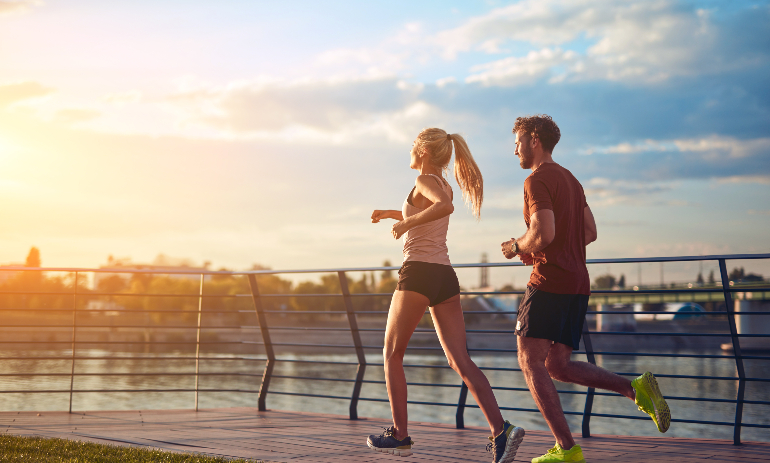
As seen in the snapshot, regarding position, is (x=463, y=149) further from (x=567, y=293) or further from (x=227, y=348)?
(x=227, y=348)

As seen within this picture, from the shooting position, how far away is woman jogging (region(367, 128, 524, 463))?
365 centimetres

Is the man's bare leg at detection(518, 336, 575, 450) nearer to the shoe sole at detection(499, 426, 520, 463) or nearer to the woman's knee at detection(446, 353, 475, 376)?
the shoe sole at detection(499, 426, 520, 463)

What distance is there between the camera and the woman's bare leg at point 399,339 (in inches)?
146

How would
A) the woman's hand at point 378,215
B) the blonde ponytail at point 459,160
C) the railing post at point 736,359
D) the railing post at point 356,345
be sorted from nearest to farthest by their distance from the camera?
the blonde ponytail at point 459,160 → the woman's hand at point 378,215 → the railing post at point 736,359 → the railing post at point 356,345

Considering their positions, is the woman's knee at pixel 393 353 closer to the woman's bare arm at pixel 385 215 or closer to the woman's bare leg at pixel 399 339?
the woman's bare leg at pixel 399 339

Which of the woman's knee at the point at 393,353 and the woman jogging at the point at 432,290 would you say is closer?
the woman jogging at the point at 432,290

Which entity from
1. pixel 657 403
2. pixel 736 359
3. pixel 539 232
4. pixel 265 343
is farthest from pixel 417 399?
pixel 539 232

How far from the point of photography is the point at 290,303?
114 metres

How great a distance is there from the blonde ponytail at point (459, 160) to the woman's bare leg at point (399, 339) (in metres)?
0.66

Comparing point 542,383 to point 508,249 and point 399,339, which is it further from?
point 399,339

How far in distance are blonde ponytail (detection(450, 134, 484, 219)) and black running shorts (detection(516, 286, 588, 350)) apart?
69cm

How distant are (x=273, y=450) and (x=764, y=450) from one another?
3.23m

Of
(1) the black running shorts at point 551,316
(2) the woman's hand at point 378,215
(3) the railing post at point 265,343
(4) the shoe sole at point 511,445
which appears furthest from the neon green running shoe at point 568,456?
Result: (3) the railing post at point 265,343

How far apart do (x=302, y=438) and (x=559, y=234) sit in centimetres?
255
